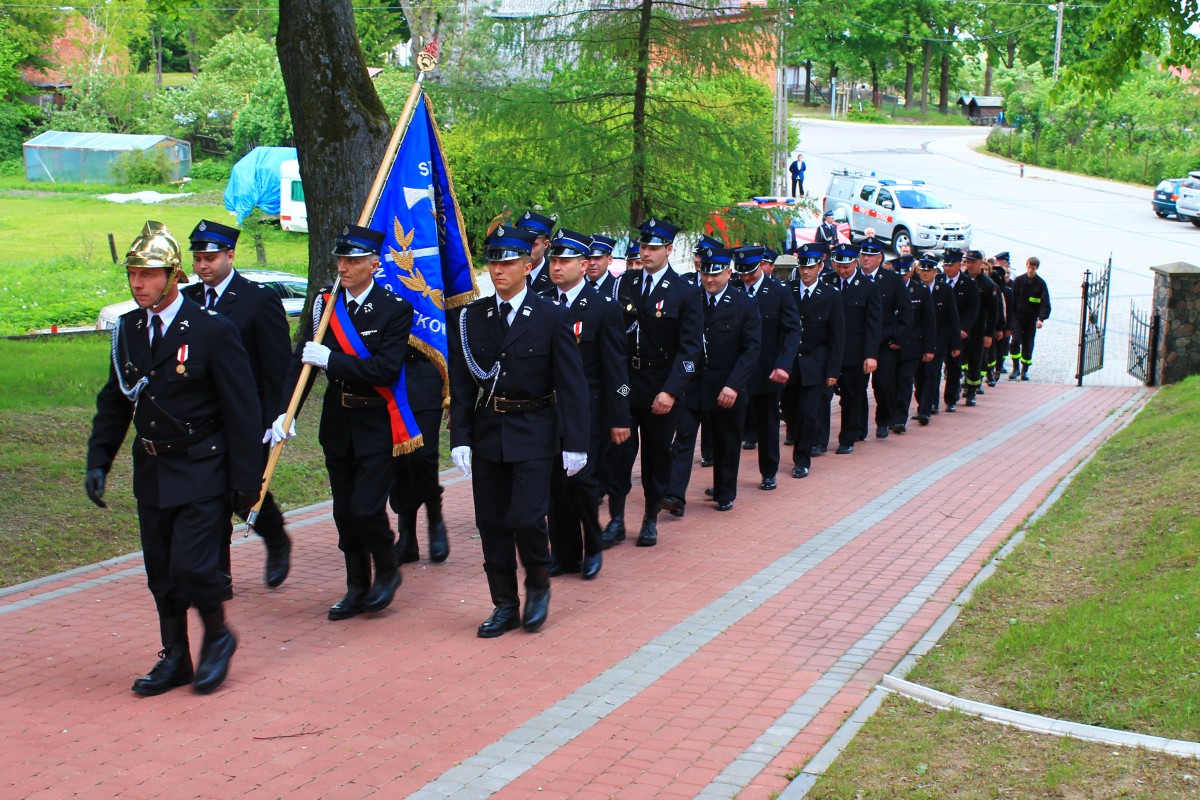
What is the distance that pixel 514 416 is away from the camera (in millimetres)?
7055

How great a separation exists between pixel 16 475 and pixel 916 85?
92641 mm

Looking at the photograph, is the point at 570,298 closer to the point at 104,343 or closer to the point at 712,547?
the point at 712,547

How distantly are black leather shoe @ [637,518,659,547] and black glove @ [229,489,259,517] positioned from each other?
3713mm

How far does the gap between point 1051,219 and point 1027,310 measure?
24.1m

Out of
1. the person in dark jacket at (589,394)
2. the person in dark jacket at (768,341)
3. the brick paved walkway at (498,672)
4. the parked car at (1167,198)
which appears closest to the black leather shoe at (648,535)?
the brick paved walkway at (498,672)

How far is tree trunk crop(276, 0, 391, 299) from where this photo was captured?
1322 cm

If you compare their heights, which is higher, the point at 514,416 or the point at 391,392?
the point at 391,392

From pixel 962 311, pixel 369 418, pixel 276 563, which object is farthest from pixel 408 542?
pixel 962 311

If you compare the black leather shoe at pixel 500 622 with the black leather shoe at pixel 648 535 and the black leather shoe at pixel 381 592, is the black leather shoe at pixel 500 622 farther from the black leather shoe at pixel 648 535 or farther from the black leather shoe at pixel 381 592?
the black leather shoe at pixel 648 535

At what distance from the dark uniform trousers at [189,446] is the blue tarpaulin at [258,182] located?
114ft

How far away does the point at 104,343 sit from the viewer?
17.0m

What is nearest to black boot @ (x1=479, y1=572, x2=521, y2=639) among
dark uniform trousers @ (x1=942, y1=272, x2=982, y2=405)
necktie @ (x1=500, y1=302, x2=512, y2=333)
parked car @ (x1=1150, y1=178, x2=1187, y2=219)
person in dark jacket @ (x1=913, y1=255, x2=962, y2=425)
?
necktie @ (x1=500, y1=302, x2=512, y2=333)

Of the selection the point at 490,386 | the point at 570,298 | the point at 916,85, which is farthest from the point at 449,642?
the point at 916,85

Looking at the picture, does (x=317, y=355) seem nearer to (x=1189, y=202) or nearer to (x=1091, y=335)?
(x=1091, y=335)
